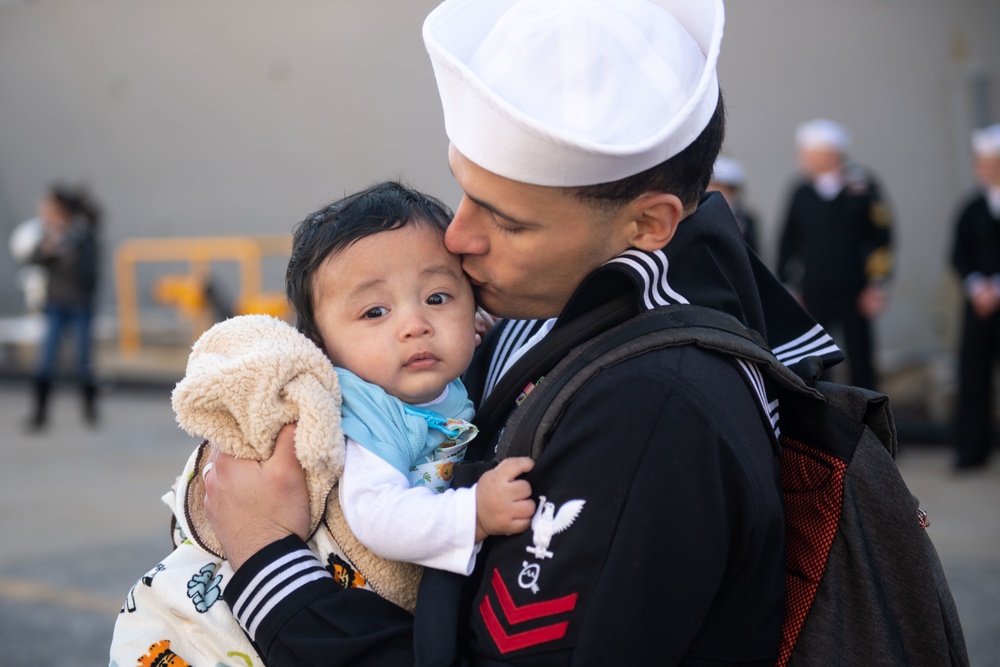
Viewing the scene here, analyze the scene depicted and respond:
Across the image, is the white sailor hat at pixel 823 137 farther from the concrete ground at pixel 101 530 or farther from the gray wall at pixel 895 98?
the concrete ground at pixel 101 530

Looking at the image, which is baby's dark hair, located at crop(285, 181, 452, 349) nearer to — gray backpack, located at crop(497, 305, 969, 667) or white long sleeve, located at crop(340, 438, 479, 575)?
white long sleeve, located at crop(340, 438, 479, 575)

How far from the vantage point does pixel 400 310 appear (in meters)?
1.78

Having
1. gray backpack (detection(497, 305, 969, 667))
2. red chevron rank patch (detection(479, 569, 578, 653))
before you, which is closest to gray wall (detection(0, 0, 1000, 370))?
gray backpack (detection(497, 305, 969, 667))

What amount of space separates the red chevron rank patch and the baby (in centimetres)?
11

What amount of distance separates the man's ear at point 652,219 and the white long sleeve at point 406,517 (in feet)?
1.47

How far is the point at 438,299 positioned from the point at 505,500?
51cm

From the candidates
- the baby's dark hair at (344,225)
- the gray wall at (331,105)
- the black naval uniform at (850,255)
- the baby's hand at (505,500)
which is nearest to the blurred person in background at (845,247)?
the black naval uniform at (850,255)

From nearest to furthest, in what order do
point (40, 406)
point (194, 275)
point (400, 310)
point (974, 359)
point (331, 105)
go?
point (400, 310)
point (974, 359)
point (40, 406)
point (331, 105)
point (194, 275)

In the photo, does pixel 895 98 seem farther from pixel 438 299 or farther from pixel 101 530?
pixel 438 299

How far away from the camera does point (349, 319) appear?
1.79m

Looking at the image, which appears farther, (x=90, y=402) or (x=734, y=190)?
(x=90, y=402)

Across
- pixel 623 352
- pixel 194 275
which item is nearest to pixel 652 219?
pixel 623 352

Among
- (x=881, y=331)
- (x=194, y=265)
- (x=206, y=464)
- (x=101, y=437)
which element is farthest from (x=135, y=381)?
(x=206, y=464)

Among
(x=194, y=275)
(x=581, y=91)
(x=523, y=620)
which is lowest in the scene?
(x=194, y=275)
